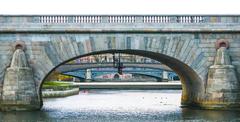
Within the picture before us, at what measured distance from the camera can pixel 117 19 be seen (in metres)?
35.4

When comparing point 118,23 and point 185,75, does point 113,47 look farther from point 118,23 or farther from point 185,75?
point 185,75

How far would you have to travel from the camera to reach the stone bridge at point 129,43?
113 feet

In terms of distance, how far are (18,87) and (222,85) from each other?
1153 cm

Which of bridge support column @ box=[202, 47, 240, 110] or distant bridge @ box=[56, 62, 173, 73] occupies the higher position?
distant bridge @ box=[56, 62, 173, 73]

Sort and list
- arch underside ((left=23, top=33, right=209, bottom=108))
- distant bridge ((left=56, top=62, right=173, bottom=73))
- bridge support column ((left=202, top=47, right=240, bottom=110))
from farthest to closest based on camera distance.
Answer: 1. distant bridge ((left=56, top=62, right=173, bottom=73))
2. arch underside ((left=23, top=33, right=209, bottom=108))
3. bridge support column ((left=202, top=47, right=240, bottom=110))

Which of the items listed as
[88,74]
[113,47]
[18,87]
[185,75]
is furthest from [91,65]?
[18,87]

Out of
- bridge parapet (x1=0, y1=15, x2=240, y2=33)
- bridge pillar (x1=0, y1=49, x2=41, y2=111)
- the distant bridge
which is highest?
bridge parapet (x1=0, y1=15, x2=240, y2=33)

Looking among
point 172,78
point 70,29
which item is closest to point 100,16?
point 70,29

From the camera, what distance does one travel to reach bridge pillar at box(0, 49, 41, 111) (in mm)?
33781

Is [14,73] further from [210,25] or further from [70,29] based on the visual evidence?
[210,25]

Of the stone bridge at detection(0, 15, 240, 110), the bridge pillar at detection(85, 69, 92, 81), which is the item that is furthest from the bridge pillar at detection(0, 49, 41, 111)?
the bridge pillar at detection(85, 69, 92, 81)

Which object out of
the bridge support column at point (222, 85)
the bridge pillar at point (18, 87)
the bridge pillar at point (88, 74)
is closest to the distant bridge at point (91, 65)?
the bridge pillar at point (88, 74)

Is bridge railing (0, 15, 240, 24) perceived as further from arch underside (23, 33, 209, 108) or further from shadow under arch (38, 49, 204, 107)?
shadow under arch (38, 49, 204, 107)

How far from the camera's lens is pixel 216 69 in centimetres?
3466
